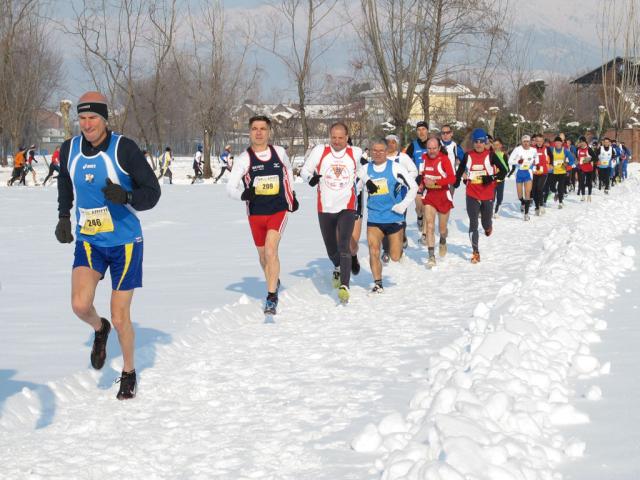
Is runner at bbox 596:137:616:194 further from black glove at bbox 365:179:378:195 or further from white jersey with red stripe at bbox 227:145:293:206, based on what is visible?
white jersey with red stripe at bbox 227:145:293:206

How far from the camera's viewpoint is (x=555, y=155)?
69.6 ft

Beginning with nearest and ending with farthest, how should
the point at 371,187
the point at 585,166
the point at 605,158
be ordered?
1. the point at 371,187
2. the point at 585,166
3. the point at 605,158

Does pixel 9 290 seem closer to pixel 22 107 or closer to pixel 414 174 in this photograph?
pixel 414 174

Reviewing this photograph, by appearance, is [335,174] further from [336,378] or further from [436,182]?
[336,378]

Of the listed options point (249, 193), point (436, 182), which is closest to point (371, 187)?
point (249, 193)

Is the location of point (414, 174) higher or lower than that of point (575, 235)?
higher

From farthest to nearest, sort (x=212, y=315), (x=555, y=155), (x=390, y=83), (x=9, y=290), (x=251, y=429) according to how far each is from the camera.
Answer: (x=390, y=83)
(x=555, y=155)
(x=9, y=290)
(x=212, y=315)
(x=251, y=429)

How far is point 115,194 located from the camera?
4.84 meters

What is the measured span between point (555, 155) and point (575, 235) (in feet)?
27.6

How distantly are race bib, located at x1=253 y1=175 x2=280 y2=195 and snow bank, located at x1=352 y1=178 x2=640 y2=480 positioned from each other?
7.36ft

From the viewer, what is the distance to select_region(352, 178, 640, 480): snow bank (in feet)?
11.9

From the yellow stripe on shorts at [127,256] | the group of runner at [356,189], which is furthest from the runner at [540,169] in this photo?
the yellow stripe on shorts at [127,256]

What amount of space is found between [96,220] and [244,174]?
2.94m


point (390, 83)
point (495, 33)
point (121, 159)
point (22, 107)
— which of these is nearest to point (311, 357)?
point (121, 159)
